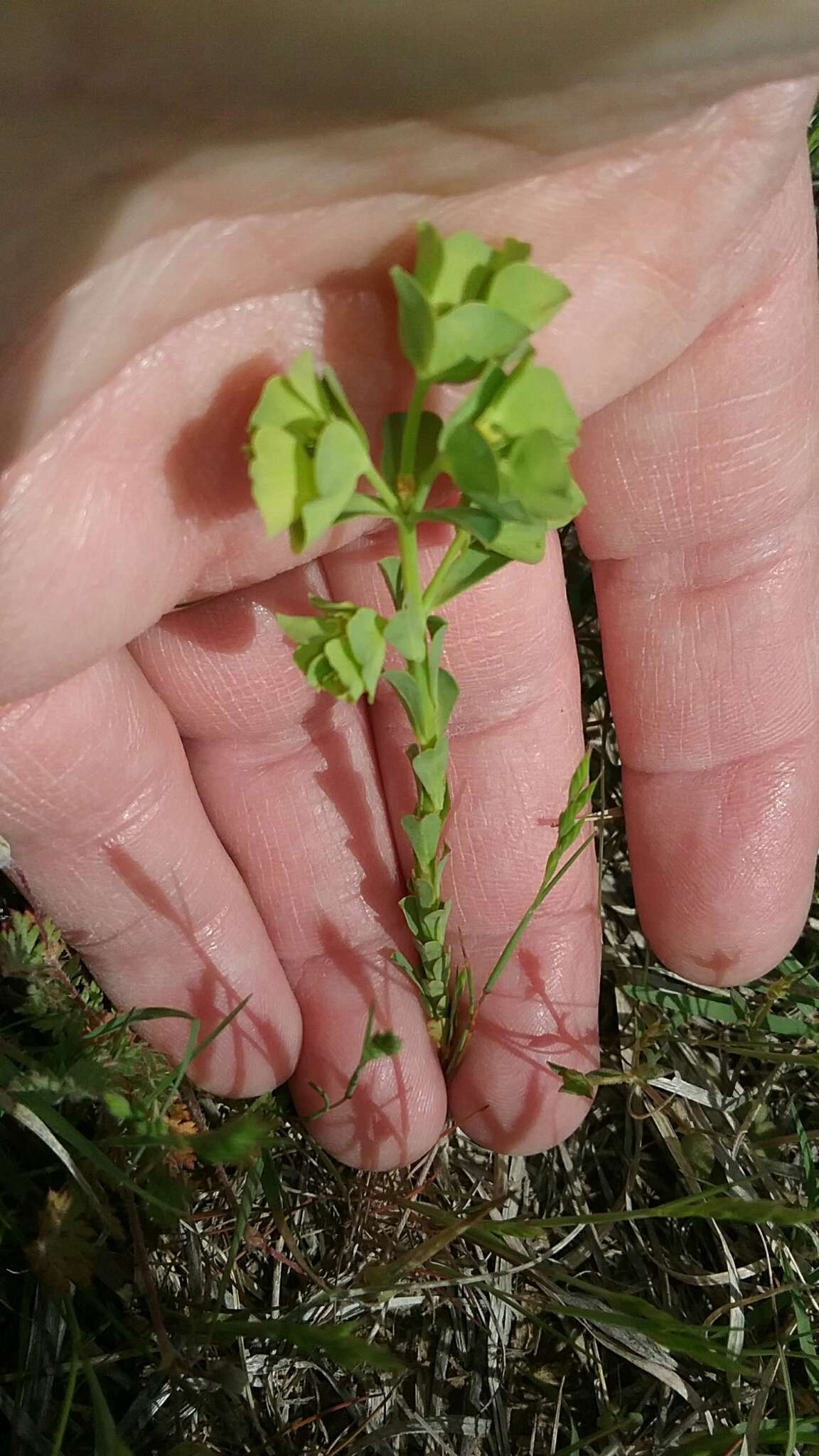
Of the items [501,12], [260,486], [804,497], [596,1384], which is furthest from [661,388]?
[596,1384]

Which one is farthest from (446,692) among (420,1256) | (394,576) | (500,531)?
(420,1256)

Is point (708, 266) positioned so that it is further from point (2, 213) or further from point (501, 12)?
point (2, 213)

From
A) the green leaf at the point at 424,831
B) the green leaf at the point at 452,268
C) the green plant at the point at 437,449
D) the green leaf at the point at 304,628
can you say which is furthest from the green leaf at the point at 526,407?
the green leaf at the point at 424,831

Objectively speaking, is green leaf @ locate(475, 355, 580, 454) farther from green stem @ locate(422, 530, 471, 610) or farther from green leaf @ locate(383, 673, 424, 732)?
green leaf @ locate(383, 673, 424, 732)

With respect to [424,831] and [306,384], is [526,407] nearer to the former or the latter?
[306,384]

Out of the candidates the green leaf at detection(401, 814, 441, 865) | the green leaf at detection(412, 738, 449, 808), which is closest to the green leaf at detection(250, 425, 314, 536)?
the green leaf at detection(412, 738, 449, 808)

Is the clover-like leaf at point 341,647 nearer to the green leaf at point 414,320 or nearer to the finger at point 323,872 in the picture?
the green leaf at point 414,320
